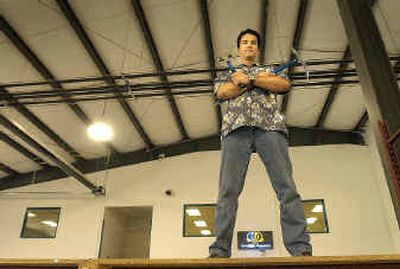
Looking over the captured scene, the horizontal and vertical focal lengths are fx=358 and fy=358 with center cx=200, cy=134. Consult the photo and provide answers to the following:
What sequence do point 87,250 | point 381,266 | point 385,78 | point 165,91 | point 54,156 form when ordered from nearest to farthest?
point 381,266 → point 385,78 → point 165,91 → point 54,156 → point 87,250

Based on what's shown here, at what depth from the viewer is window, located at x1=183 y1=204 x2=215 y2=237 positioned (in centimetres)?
741

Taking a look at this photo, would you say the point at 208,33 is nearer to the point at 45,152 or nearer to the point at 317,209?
the point at 45,152

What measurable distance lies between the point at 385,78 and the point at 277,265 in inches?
87.6

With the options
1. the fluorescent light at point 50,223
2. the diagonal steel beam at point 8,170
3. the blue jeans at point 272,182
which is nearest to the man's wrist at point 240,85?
the blue jeans at point 272,182

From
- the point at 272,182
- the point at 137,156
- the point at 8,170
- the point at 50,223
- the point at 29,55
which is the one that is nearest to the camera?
the point at 272,182

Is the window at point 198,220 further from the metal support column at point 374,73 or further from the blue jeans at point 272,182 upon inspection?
the blue jeans at point 272,182

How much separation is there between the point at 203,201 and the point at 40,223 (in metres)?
3.76

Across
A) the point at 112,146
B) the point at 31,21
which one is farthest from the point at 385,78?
the point at 112,146

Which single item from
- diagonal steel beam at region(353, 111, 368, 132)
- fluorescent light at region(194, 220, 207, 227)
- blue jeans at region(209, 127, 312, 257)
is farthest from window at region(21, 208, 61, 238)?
blue jeans at region(209, 127, 312, 257)

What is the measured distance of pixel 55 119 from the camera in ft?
22.5

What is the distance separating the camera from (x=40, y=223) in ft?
26.6

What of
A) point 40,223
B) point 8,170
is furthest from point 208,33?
point 8,170

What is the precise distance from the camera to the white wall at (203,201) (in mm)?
6996

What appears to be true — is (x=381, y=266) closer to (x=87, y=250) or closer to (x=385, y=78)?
(x=385, y=78)
